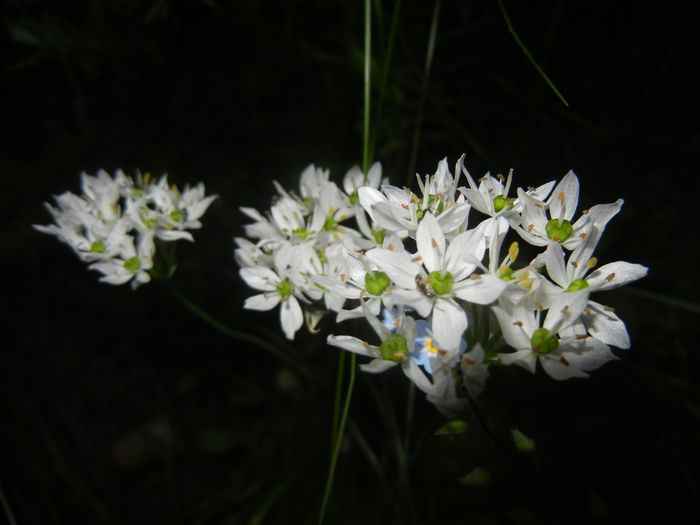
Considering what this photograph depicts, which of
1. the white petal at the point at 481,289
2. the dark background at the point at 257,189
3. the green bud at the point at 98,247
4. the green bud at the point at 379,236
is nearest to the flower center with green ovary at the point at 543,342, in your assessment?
the white petal at the point at 481,289

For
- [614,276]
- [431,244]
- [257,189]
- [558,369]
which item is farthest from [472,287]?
[257,189]

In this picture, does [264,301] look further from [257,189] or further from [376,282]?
[257,189]

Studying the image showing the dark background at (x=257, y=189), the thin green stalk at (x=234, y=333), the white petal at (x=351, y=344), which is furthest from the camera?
the dark background at (x=257, y=189)

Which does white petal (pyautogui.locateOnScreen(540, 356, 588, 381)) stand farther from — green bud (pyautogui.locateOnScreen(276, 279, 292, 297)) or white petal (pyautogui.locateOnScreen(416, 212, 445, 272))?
green bud (pyautogui.locateOnScreen(276, 279, 292, 297))

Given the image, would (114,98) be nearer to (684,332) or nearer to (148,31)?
(148,31)

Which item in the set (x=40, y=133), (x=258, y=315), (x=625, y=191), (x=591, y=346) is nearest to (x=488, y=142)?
(x=625, y=191)

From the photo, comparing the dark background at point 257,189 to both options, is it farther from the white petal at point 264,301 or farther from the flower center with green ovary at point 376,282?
the flower center with green ovary at point 376,282
